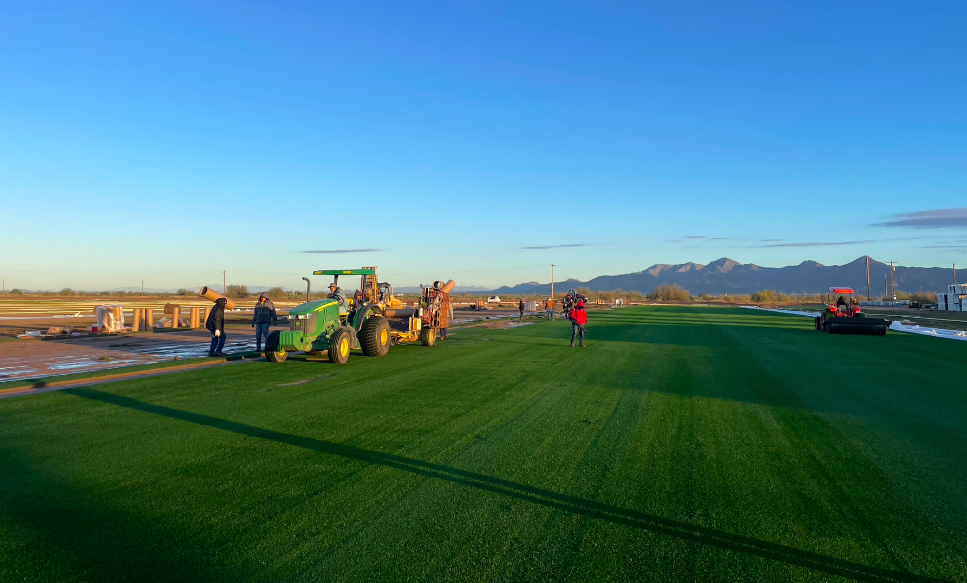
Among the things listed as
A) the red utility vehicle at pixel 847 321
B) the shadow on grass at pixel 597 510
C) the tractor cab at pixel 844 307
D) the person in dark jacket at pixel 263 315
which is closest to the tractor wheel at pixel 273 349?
the person in dark jacket at pixel 263 315

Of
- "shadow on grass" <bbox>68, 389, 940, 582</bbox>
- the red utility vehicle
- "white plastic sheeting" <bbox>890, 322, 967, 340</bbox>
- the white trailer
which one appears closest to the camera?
"shadow on grass" <bbox>68, 389, 940, 582</bbox>

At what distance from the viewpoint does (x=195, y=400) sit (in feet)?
30.5

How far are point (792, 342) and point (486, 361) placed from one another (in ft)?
43.7

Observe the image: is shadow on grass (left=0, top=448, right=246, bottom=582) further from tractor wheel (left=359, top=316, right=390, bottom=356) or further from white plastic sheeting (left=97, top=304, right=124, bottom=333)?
white plastic sheeting (left=97, top=304, right=124, bottom=333)

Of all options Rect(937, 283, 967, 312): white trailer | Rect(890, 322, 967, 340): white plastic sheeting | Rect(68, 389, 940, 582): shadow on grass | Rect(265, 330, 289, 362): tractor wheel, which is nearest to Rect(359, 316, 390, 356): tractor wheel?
Rect(265, 330, 289, 362): tractor wheel

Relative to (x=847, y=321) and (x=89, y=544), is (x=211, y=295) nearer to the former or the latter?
(x=89, y=544)

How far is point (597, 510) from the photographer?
15.3ft

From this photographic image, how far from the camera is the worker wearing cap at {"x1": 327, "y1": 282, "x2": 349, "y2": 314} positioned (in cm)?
1540

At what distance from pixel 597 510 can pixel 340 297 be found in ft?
39.4

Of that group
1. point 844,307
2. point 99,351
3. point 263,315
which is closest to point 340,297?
point 263,315

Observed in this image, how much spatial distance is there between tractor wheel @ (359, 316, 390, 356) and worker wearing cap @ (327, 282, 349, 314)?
0.69 meters

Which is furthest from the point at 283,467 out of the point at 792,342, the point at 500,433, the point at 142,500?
the point at 792,342

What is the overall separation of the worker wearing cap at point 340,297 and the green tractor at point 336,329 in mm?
54

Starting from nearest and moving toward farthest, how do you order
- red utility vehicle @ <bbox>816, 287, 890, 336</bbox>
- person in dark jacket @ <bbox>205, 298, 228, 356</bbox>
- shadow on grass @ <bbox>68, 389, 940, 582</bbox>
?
shadow on grass @ <bbox>68, 389, 940, 582</bbox> < person in dark jacket @ <bbox>205, 298, 228, 356</bbox> < red utility vehicle @ <bbox>816, 287, 890, 336</bbox>
